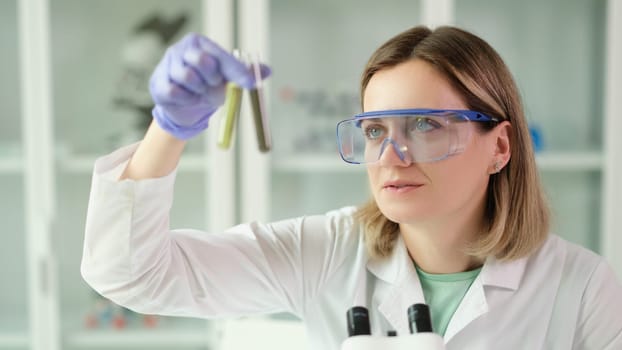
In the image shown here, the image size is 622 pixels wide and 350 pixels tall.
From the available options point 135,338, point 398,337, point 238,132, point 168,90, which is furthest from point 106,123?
point 398,337

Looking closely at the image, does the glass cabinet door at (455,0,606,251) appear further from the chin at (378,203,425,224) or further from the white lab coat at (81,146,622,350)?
the chin at (378,203,425,224)

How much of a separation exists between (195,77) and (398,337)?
40 cm

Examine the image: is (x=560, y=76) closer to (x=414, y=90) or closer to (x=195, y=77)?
(x=414, y=90)

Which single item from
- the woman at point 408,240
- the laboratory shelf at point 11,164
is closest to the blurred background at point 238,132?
the laboratory shelf at point 11,164

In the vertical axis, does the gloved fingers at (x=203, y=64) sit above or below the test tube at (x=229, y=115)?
above

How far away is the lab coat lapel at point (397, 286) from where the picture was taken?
4.19 feet

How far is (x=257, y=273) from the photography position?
1.24 metres

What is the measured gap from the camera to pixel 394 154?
1143 mm

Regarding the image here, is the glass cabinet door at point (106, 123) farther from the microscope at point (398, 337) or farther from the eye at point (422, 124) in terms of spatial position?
the microscope at point (398, 337)

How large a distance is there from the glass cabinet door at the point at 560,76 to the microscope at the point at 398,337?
1.51 m

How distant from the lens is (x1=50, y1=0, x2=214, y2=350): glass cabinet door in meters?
2.34

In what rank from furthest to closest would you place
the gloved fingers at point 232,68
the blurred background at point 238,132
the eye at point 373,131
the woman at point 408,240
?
the blurred background at point 238,132
the eye at point 373,131
the woman at point 408,240
the gloved fingers at point 232,68

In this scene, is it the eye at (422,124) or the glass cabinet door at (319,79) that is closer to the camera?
the eye at (422,124)

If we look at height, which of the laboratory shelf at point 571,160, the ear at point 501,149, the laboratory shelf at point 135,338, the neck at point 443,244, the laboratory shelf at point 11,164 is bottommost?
the laboratory shelf at point 135,338
